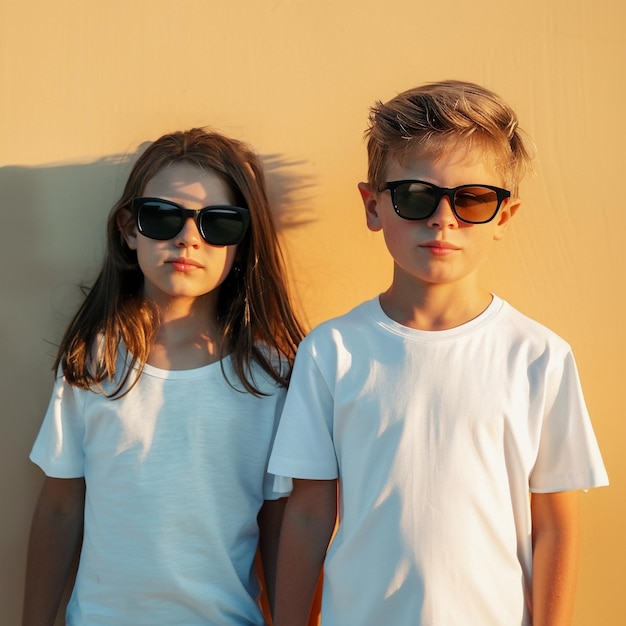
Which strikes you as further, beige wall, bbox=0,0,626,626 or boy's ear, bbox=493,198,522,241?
beige wall, bbox=0,0,626,626

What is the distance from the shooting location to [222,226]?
1.97 meters

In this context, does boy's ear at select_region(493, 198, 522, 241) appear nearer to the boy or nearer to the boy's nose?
the boy

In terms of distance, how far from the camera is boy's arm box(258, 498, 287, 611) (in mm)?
2064

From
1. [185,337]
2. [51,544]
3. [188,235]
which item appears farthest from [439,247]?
[51,544]

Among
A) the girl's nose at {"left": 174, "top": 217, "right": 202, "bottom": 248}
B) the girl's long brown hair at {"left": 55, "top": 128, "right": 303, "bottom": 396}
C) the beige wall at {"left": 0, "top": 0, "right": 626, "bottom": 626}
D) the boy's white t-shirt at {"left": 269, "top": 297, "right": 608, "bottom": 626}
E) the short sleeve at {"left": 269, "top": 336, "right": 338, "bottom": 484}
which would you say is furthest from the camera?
the beige wall at {"left": 0, "top": 0, "right": 626, "bottom": 626}

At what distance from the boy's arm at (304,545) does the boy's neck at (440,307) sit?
0.41 meters

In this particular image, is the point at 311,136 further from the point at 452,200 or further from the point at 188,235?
the point at 452,200

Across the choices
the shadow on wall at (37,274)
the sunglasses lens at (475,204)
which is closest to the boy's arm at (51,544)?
the shadow on wall at (37,274)

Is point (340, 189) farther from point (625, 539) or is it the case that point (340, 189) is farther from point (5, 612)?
point (5, 612)

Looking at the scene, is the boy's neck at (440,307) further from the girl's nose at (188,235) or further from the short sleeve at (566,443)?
the girl's nose at (188,235)

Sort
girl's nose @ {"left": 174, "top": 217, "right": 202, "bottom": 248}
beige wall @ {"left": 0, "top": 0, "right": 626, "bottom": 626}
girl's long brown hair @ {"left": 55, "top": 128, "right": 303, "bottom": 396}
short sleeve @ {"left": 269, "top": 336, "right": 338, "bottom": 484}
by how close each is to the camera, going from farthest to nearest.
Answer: beige wall @ {"left": 0, "top": 0, "right": 626, "bottom": 626}
girl's long brown hair @ {"left": 55, "top": 128, "right": 303, "bottom": 396}
girl's nose @ {"left": 174, "top": 217, "right": 202, "bottom": 248}
short sleeve @ {"left": 269, "top": 336, "right": 338, "bottom": 484}

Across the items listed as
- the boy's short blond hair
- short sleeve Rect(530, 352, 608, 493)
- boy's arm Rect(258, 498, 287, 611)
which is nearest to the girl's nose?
the boy's short blond hair

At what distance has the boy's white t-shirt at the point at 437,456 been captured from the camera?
1681 millimetres

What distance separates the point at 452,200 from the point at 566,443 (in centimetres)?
56
